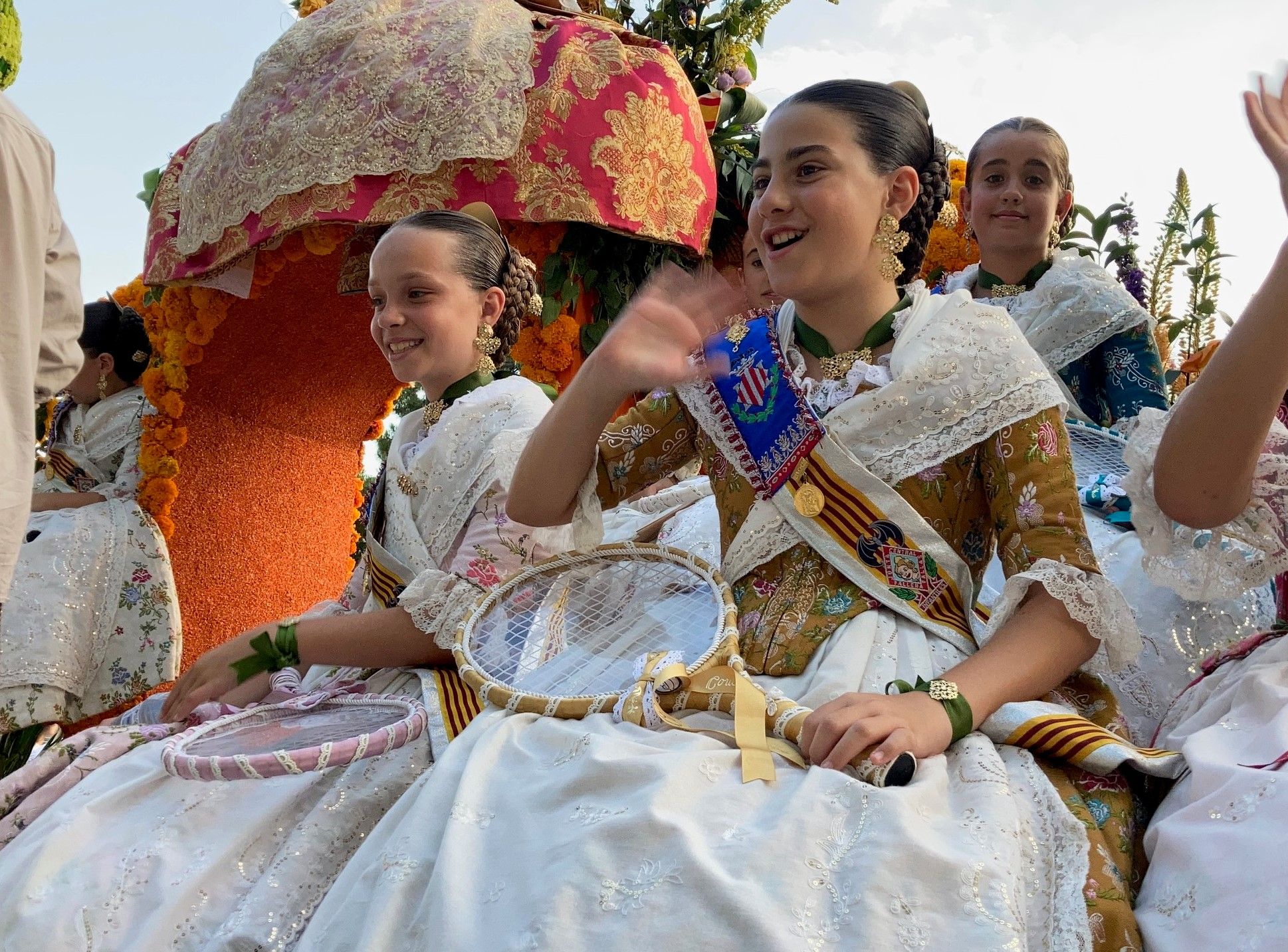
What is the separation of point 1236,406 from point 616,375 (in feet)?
2.96

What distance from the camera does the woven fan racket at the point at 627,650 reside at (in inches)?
62.8

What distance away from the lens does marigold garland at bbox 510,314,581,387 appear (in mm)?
4043

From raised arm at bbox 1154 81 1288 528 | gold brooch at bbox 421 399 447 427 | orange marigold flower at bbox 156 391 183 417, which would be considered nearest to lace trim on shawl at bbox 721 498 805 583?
raised arm at bbox 1154 81 1288 528

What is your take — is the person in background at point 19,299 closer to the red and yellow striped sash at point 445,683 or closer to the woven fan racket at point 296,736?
the woven fan racket at point 296,736

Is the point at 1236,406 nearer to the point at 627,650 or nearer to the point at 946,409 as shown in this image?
the point at 946,409

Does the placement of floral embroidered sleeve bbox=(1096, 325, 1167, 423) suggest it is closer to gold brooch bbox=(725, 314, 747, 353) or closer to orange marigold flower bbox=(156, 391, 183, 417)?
gold brooch bbox=(725, 314, 747, 353)

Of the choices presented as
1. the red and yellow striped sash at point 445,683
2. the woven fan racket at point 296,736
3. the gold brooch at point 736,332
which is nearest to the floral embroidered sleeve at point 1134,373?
the gold brooch at point 736,332

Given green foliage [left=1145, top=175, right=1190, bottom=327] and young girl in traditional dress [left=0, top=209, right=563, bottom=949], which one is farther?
green foliage [left=1145, top=175, right=1190, bottom=327]

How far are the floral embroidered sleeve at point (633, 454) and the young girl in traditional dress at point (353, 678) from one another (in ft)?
1.05

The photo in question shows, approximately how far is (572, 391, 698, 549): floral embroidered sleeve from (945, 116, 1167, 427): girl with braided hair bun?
1.38 m

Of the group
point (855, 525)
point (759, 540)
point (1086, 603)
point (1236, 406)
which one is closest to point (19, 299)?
point (759, 540)

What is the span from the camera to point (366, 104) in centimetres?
386

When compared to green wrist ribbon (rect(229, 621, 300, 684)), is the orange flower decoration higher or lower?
higher

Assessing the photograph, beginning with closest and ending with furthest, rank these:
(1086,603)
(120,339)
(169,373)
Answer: (1086,603), (169,373), (120,339)
